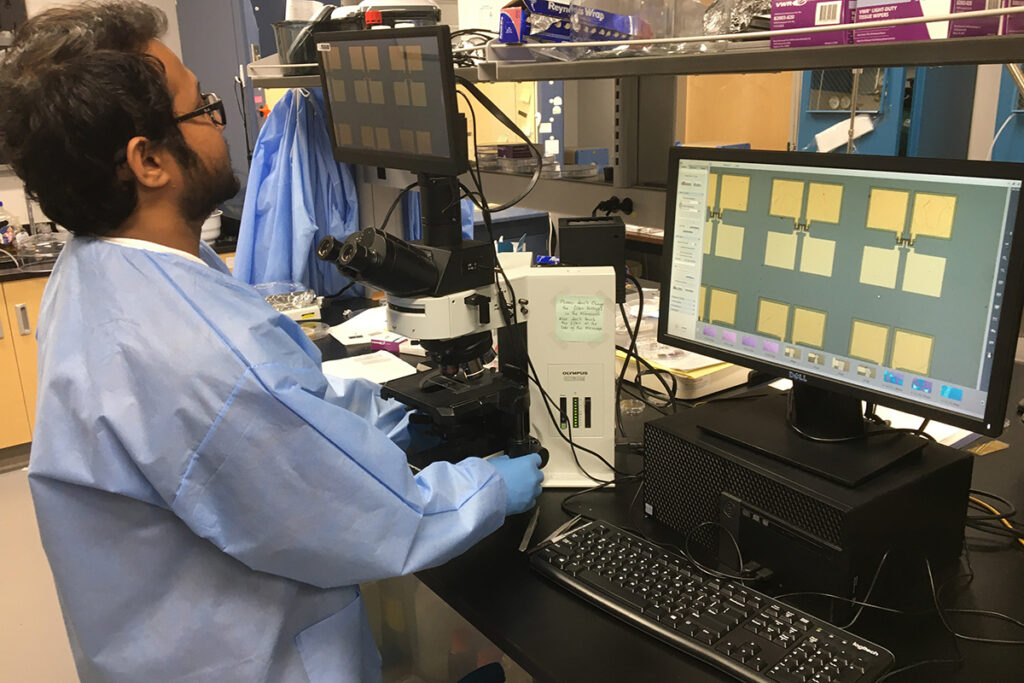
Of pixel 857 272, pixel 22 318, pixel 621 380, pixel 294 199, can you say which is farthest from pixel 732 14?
pixel 22 318

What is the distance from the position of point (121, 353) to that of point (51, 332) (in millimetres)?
146

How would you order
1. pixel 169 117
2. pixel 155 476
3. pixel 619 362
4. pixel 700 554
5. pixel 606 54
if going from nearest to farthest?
pixel 155 476 < pixel 169 117 < pixel 700 554 < pixel 606 54 < pixel 619 362

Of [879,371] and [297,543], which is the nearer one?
[297,543]

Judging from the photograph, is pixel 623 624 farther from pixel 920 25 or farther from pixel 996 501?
pixel 920 25

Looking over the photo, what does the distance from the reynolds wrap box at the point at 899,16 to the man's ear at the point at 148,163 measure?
33.3 inches

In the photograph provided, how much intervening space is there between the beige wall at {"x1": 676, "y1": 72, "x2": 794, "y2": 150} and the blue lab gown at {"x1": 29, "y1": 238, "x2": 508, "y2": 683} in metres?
3.74

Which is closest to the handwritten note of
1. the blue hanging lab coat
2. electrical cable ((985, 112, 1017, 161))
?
the blue hanging lab coat

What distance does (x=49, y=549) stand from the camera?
0.96 m

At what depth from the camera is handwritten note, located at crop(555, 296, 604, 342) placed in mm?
1261

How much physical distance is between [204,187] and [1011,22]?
3.13 feet

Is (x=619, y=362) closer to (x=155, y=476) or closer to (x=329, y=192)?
(x=155, y=476)

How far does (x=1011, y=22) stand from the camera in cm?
80


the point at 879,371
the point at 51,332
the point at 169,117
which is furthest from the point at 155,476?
the point at 879,371

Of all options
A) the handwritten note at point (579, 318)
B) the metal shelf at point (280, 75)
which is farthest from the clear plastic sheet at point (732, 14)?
the metal shelf at point (280, 75)
